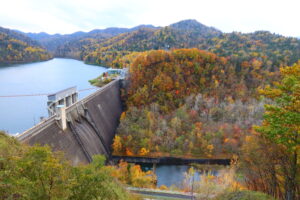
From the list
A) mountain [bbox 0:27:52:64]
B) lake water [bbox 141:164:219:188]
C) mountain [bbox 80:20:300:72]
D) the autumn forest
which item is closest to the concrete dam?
the autumn forest

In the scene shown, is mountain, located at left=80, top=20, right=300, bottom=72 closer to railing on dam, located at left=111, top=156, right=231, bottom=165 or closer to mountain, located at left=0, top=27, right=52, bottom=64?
mountain, located at left=0, top=27, right=52, bottom=64

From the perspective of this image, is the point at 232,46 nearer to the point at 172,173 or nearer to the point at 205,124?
the point at 205,124

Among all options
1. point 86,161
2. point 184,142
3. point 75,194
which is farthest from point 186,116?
point 75,194

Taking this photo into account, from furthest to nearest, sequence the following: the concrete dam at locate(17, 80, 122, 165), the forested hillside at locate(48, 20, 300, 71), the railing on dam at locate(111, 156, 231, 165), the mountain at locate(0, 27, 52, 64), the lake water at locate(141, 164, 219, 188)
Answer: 1. the mountain at locate(0, 27, 52, 64)
2. the forested hillside at locate(48, 20, 300, 71)
3. the railing on dam at locate(111, 156, 231, 165)
4. the lake water at locate(141, 164, 219, 188)
5. the concrete dam at locate(17, 80, 122, 165)

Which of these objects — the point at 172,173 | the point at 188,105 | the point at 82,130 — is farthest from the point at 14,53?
the point at 172,173

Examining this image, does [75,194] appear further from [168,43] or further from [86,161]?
[168,43]

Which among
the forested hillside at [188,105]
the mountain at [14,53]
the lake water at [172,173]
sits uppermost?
the mountain at [14,53]

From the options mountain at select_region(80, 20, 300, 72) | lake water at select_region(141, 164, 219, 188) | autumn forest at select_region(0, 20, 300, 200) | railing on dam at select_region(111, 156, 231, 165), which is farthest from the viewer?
mountain at select_region(80, 20, 300, 72)

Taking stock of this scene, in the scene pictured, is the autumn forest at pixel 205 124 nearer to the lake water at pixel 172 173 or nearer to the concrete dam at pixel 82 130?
the lake water at pixel 172 173

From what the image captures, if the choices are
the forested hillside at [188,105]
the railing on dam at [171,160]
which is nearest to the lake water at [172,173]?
the railing on dam at [171,160]
